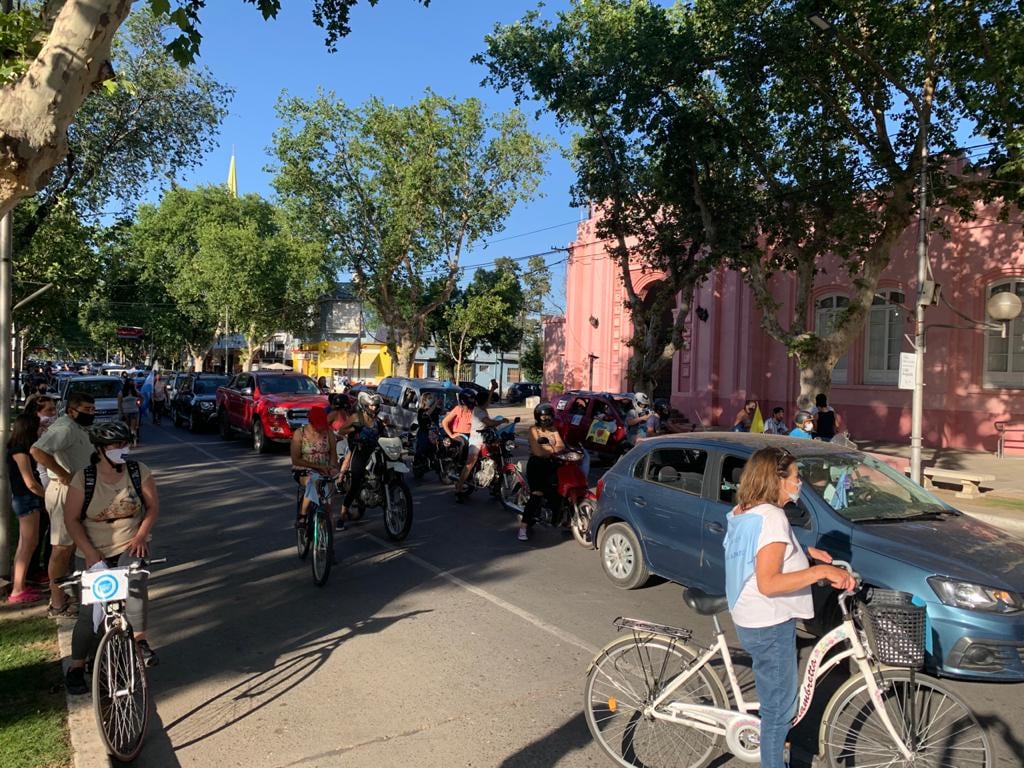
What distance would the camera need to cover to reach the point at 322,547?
280 inches

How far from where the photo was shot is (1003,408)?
19938 millimetres

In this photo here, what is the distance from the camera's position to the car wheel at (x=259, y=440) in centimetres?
1783

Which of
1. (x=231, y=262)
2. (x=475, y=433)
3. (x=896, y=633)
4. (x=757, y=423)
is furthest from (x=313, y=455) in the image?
(x=231, y=262)

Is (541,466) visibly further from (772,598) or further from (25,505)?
(772,598)

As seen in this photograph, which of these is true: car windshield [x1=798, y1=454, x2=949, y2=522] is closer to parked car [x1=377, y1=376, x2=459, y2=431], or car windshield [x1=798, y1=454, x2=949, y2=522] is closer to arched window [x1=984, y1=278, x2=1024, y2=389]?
parked car [x1=377, y1=376, x2=459, y2=431]

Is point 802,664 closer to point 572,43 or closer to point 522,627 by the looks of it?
point 522,627

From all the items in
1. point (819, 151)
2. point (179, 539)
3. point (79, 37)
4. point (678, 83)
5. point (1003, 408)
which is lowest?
point (179, 539)

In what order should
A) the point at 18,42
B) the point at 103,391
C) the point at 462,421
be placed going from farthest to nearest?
the point at 103,391, the point at 462,421, the point at 18,42

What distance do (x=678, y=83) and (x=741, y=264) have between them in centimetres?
426

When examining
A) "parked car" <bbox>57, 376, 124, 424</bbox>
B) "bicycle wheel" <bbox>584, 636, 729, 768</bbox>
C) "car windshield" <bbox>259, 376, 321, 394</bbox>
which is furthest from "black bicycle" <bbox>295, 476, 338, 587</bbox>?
"parked car" <bbox>57, 376, 124, 424</bbox>

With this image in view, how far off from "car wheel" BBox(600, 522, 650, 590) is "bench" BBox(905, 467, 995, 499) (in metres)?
9.51

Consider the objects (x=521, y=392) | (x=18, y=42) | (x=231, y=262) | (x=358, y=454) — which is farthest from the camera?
(x=521, y=392)

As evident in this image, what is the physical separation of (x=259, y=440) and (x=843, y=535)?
49.5 feet

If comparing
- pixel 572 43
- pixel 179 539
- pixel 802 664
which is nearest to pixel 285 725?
pixel 802 664
